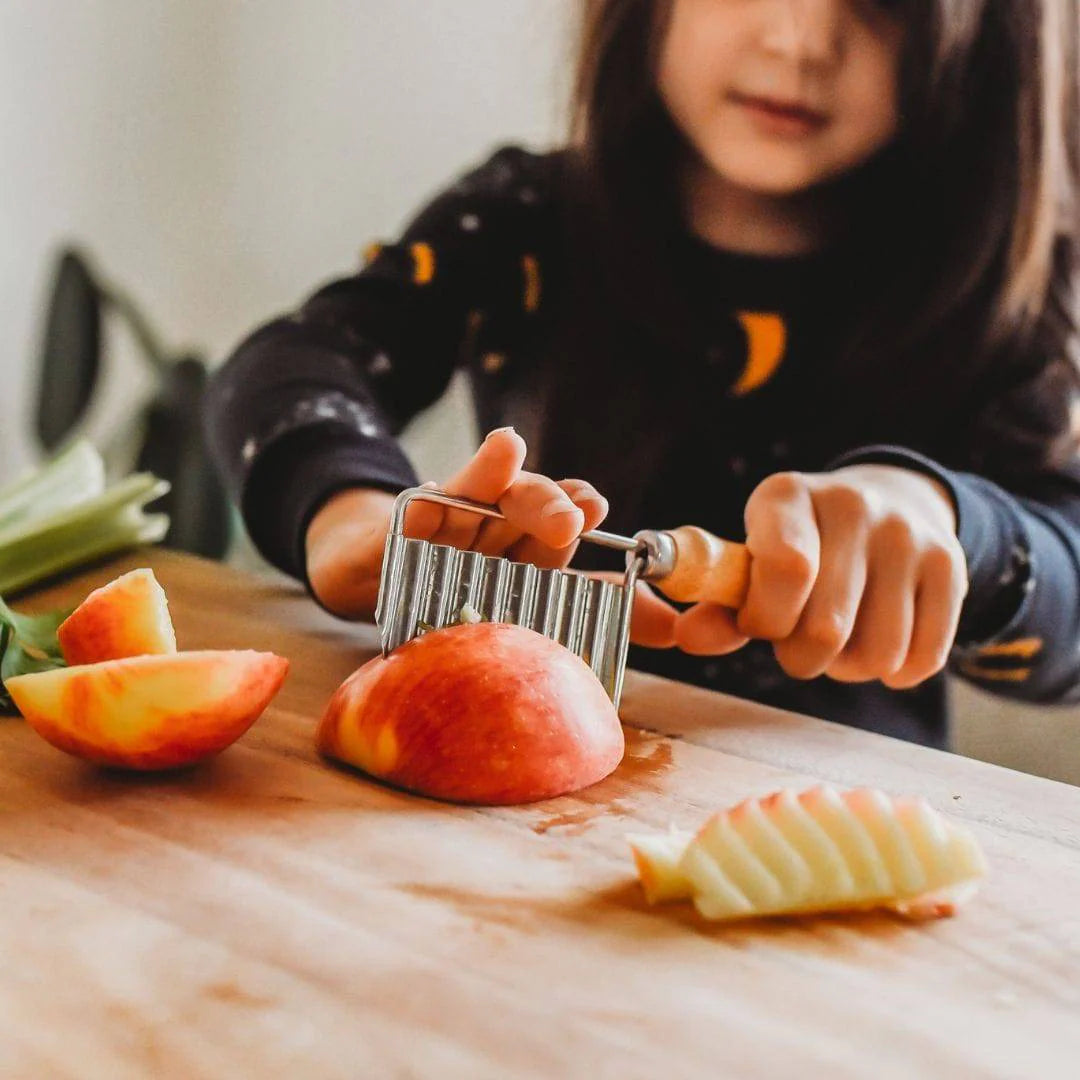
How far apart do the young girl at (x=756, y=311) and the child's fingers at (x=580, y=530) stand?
0.21 metres

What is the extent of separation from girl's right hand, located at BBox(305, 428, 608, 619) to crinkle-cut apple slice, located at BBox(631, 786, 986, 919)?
0.61ft

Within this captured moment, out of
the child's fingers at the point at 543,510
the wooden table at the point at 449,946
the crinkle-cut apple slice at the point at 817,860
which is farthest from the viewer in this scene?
the child's fingers at the point at 543,510

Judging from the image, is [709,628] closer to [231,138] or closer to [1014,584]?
[1014,584]

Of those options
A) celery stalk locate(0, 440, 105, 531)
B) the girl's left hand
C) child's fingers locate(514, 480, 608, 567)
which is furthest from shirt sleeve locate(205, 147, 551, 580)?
the girl's left hand

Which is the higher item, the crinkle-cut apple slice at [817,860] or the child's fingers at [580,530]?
the child's fingers at [580,530]

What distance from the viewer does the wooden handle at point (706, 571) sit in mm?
701

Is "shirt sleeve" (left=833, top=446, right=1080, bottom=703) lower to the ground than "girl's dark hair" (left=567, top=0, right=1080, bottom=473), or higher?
lower

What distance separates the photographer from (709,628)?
2.56 ft

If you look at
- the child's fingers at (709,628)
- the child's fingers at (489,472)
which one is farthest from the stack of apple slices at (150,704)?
the child's fingers at (709,628)

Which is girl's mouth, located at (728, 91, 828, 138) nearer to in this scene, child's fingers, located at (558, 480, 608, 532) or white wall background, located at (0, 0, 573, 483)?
child's fingers, located at (558, 480, 608, 532)

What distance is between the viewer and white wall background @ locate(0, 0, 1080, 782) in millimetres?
1939

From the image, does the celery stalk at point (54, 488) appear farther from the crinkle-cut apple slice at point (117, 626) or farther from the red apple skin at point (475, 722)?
the red apple skin at point (475, 722)

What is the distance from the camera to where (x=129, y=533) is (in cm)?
107

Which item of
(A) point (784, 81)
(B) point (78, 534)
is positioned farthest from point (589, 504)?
(A) point (784, 81)
